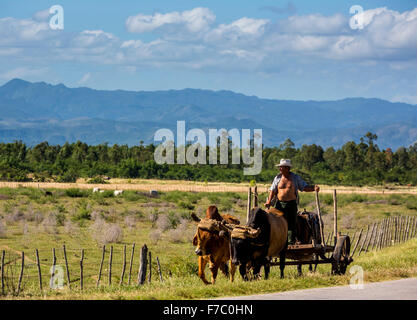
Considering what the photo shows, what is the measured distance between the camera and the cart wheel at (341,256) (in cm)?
1506

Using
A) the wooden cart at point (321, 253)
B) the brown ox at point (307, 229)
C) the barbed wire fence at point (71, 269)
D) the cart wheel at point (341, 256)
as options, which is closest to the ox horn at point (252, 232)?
the wooden cart at point (321, 253)

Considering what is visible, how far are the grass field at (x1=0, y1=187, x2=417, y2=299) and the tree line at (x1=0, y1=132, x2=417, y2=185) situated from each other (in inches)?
1041

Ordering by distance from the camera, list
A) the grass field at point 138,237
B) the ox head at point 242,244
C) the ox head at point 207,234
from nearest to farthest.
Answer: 1. the ox head at point 242,244
2. the grass field at point 138,237
3. the ox head at point 207,234

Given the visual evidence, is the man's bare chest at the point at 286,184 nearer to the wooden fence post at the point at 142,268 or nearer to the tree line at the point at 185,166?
the wooden fence post at the point at 142,268

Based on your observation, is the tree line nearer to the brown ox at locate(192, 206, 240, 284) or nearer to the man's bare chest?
the brown ox at locate(192, 206, 240, 284)

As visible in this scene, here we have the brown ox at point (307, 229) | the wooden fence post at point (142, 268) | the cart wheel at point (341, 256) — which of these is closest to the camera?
Result: the cart wheel at point (341, 256)

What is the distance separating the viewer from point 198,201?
54219 millimetres

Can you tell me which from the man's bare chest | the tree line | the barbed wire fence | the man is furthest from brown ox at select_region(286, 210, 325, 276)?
the tree line

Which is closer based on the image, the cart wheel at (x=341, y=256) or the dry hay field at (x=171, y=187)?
the cart wheel at (x=341, y=256)

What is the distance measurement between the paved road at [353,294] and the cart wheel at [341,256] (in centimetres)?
183

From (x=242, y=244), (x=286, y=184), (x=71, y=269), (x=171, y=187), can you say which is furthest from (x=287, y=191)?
(x=171, y=187)
